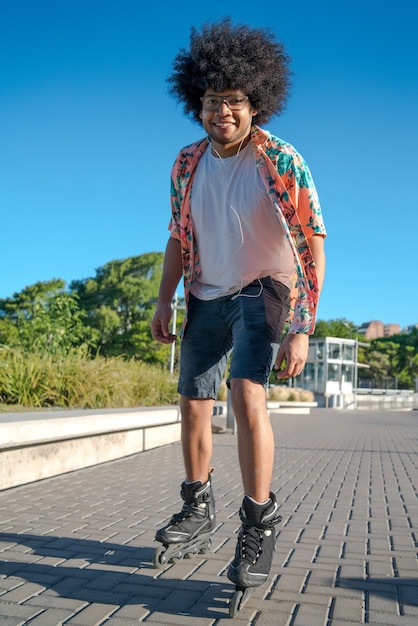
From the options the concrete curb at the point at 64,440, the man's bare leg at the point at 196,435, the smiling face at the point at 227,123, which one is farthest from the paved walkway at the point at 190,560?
the smiling face at the point at 227,123

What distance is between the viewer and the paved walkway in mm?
2246

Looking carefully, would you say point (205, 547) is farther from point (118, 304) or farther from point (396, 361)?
point (396, 361)

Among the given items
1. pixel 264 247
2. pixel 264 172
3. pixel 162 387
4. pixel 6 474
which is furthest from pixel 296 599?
pixel 162 387

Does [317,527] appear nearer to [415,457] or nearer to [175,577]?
[175,577]

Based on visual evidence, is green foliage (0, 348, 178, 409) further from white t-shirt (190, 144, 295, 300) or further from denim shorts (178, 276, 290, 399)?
white t-shirt (190, 144, 295, 300)

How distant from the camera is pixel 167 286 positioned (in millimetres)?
3109

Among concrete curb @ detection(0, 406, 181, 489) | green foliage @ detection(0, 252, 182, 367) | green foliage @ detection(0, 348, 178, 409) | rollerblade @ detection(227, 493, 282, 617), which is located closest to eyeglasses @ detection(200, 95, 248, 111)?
rollerblade @ detection(227, 493, 282, 617)

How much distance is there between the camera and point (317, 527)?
12.6 ft

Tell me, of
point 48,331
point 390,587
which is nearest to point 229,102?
point 390,587

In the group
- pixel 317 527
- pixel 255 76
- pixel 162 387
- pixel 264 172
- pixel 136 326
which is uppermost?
pixel 136 326

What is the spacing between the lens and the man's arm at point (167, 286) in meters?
3.09

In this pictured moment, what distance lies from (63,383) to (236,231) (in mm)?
5510

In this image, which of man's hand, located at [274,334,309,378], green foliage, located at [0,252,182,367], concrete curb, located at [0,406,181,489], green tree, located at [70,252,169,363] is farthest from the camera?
green tree, located at [70,252,169,363]

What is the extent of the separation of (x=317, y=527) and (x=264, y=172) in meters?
2.20
